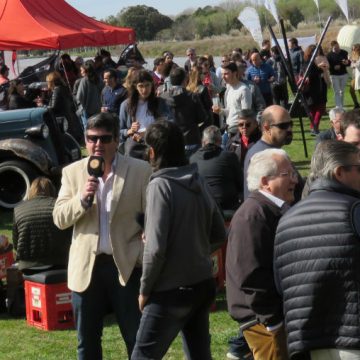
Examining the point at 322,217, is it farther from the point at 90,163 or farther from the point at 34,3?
the point at 34,3

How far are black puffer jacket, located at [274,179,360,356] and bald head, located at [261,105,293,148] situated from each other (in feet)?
9.72

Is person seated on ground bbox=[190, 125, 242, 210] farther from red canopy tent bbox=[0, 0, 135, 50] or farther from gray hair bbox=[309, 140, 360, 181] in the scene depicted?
red canopy tent bbox=[0, 0, 135, 50]

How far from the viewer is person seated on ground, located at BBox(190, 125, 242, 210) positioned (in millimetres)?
9367

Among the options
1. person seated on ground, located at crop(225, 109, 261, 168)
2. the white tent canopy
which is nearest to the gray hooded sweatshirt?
person seated on ground, located at crop(225, 109, 261, 168)

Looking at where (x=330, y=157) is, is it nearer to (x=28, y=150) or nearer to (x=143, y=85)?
(x=143, y=85)

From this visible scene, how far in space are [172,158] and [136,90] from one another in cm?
525

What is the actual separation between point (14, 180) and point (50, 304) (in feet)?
19.2

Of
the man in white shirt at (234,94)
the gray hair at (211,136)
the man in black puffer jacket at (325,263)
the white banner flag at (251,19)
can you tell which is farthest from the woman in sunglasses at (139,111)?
the white banner flag at (251,19)

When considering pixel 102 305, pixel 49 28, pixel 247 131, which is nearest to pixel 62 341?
pixel 102 305

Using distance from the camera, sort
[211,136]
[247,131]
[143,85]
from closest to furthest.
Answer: [211,136] → [247,131] → [143,85]

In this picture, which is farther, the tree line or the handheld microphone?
the tree line

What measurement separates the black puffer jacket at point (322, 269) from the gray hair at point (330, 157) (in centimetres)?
8

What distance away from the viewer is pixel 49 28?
20.8 m

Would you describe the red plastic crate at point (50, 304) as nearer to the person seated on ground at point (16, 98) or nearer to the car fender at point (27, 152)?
the car fender at point (27, 152)
